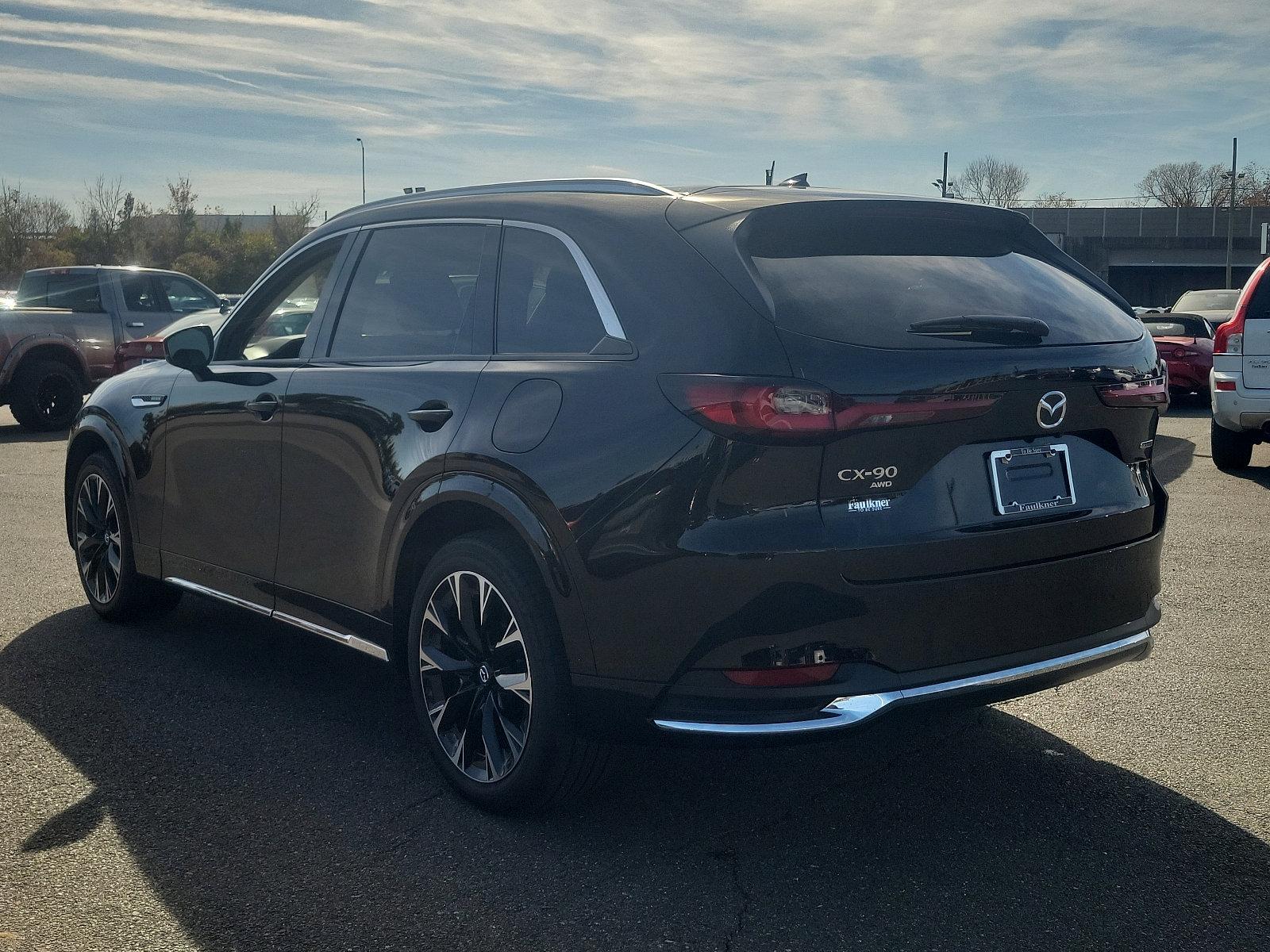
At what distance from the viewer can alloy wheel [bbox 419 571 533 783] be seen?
365 cm

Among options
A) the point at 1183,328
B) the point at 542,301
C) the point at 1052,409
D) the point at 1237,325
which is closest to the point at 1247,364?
the point at 1237,325

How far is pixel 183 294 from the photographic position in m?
17.9

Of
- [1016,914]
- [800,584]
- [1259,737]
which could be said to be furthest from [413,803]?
[1259,737]

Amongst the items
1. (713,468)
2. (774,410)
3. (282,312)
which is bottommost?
(713,468)

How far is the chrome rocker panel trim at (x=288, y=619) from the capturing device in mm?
4246

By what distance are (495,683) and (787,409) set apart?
123 cm

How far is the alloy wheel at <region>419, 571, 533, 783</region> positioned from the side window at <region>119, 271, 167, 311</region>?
14.8 m

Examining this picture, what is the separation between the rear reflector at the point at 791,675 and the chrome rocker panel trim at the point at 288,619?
1470 mm

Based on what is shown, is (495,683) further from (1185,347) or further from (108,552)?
(1185,347)

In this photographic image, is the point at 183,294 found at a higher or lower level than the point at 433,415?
higher

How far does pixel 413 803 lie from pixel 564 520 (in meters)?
1.09

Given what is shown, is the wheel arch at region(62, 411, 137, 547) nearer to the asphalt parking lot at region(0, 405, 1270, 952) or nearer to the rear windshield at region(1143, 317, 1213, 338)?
the asphalt parking lot at region(0, 405, 1270, 952)

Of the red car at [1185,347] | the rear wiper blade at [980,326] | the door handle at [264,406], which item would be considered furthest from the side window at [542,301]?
the red car at [1185,347]

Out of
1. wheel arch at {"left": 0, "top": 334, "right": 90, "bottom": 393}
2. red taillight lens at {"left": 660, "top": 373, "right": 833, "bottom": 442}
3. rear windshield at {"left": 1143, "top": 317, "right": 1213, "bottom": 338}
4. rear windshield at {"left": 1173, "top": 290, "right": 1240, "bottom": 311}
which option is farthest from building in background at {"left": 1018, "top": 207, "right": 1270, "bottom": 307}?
red taillight lens at {"left": 660, "top": 373, "right": 833, "bottom": 442}
